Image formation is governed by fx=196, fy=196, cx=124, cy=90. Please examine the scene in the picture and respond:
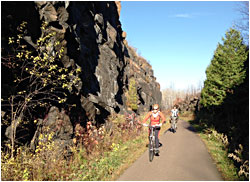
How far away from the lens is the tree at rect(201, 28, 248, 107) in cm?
1652

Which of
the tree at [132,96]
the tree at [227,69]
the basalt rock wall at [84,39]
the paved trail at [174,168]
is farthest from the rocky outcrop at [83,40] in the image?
the tree at [132,96]

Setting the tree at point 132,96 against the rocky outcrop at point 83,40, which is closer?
the rocky outcrop at point 83,40

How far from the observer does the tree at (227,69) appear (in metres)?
16.5

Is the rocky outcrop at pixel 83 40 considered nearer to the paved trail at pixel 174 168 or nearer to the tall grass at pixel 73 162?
the tall grass at pixel 73 162

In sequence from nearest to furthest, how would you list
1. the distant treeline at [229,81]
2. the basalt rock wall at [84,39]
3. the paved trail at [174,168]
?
the paved trail at [174,168] → the basalt rock wall at [84,39] → the distant treeline at [229,81]

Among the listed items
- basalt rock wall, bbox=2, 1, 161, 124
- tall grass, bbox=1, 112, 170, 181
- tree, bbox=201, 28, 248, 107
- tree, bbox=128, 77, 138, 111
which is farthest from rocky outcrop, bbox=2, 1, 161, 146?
tree, bbox=128, 77, 138, 111

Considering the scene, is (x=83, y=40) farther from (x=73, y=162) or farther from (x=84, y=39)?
(x=73, y=162)

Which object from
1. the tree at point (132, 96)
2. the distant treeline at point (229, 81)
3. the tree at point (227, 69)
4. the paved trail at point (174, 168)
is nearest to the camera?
the paved trail at point (174, 168)

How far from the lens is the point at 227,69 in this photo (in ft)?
55.7

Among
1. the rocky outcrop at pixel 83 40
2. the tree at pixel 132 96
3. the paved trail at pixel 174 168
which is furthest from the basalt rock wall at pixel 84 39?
the tree at pixel 132 96

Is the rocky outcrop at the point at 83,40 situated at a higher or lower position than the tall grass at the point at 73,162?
higher

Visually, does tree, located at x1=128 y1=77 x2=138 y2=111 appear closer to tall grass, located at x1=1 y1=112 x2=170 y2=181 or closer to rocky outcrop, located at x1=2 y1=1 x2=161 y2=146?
rocky outcrop, located at x1=2 y1=1 x2=161 y2=146

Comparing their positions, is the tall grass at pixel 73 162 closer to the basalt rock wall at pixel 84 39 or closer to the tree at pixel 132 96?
the basalt rock wall at pixel 84 39

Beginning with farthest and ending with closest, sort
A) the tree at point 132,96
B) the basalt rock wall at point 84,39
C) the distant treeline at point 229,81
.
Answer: the tree at point 132,96 < the distant treeline at point 229,81 < the basalt rock wall at point 84,39
